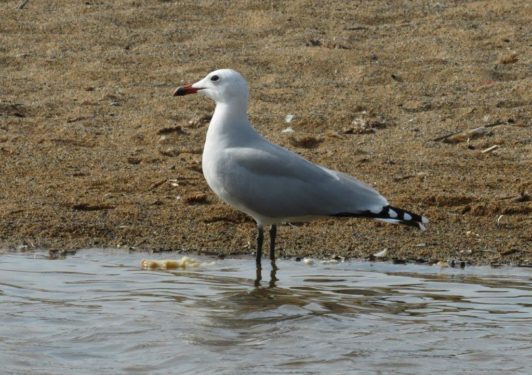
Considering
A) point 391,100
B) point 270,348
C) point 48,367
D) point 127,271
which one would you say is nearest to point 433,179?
point 391,100

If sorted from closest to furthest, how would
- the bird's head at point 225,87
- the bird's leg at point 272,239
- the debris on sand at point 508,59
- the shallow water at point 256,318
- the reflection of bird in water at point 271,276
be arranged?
the shallow water at point 256,318, the reflection of bird in water at point 271,276, the bird's leg at point 272,239, the bird's head at point 225,87, the debris on sand at point 508,59

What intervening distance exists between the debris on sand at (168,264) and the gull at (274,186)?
392 millimetres

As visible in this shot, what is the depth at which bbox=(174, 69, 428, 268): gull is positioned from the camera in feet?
24.6

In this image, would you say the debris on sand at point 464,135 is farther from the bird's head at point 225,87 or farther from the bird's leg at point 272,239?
the bird's leg at point 272,239

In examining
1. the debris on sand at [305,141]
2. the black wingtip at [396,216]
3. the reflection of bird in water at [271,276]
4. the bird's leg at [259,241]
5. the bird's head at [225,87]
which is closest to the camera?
the reflection of bird in water at [271,276]

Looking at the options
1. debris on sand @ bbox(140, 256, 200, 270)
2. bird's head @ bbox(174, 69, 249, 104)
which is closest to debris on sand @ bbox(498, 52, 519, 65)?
bird's head @ bbox(174, 69, 249, 104)

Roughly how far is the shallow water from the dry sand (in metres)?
0.48

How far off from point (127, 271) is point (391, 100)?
3.97 m

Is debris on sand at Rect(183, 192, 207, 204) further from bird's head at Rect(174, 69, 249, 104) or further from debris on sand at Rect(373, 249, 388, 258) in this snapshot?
debris on sand at Rect(373, 249, 388, 258)

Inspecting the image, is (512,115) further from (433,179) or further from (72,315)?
(72,315)

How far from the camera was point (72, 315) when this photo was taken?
6531mm

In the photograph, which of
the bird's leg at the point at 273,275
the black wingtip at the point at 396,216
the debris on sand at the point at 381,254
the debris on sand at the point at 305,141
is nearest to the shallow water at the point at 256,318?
the bird's leg at the point at 273,275

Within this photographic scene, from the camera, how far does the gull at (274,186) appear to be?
7.49m

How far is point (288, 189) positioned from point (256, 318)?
117 cm
